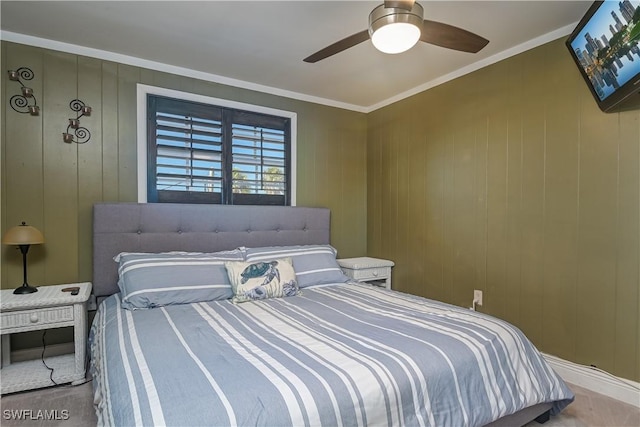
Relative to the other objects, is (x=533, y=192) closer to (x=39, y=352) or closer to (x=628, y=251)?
(x=628, y=251)

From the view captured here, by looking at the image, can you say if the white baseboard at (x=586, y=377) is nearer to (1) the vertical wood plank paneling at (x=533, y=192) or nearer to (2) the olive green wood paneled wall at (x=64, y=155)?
(1) the vertical wood plank paneling at (x=533, y=192)

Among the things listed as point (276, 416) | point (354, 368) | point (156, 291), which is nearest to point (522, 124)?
point (354, 368)

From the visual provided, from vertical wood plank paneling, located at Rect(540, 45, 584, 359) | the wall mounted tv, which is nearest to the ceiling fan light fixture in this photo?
the wall mounted tv

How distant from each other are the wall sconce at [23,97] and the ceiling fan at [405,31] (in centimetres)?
228

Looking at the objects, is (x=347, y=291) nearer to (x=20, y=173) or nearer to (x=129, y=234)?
(x=129, y=234)

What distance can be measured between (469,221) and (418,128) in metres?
1.08

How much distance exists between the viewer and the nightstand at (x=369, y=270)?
349cm

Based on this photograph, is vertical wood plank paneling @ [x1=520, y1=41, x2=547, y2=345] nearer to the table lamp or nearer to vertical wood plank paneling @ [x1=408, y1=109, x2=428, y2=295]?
vertical wood plank paneling @ [x1=408, y1=109, x2=428, y2=295]

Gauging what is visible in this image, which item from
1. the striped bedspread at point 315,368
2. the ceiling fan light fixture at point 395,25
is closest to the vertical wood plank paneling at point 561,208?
the striped bedspread at point 315,368

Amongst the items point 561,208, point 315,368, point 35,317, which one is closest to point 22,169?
point 35,317

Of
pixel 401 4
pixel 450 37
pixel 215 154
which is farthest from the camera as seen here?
pixel 215 154

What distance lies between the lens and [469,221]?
2975mm

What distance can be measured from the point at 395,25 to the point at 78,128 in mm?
2461

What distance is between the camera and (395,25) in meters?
1.57
